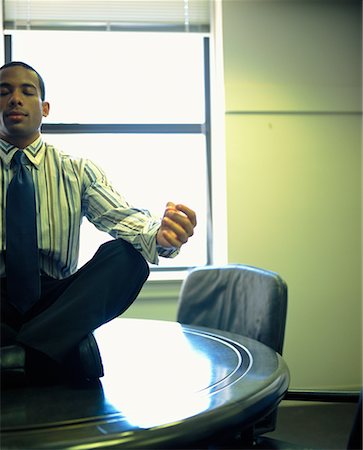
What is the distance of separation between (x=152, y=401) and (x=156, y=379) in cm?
15

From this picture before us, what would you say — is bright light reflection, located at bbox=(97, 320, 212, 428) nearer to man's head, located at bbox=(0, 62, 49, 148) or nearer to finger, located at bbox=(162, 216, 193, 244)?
finger, located at bbox=(162, 216, 193, 244)

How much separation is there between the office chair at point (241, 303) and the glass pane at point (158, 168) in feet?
4.37

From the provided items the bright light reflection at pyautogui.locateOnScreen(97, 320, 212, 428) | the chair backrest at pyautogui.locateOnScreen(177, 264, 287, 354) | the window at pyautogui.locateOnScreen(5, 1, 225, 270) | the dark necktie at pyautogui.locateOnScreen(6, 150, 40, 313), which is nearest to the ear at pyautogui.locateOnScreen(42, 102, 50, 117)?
the dark necktie at pyautogui.locateOnScreen(6, 150, 40, 313)

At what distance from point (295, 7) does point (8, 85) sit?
2.48 meters

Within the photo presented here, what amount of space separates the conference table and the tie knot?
1.57 feet

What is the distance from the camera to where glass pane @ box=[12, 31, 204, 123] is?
3.28 metres

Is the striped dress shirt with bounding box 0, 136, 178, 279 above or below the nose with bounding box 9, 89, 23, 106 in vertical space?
below

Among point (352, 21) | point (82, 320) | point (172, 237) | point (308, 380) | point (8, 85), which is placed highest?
point (352, 21)

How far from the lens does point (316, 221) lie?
10.6 feet

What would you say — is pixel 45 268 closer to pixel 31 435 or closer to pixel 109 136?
pixel 31 435

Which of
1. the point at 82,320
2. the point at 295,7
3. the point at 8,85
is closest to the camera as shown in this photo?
the point at 82,320

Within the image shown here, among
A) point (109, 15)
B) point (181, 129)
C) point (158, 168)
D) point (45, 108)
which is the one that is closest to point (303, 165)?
point (181, 129)

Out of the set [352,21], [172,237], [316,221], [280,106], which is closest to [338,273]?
[316,221]

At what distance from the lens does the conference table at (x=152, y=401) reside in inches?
31.4
